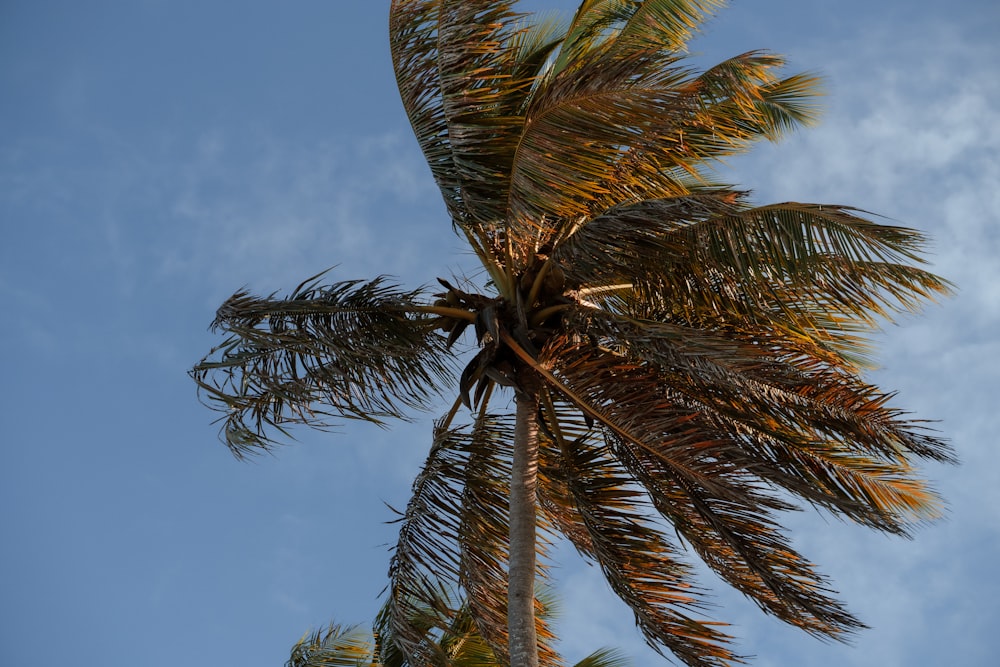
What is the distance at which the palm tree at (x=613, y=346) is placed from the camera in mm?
8414

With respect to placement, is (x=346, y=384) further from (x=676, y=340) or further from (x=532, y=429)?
(x=676, y=340)

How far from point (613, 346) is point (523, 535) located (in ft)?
6.07

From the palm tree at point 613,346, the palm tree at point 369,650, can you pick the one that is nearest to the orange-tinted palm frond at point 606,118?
the palm tree at point 613,346

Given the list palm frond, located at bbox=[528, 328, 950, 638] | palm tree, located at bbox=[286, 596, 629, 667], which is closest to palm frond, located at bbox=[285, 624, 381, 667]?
palm tree, located at bbox=[286, 596, 629, 667]

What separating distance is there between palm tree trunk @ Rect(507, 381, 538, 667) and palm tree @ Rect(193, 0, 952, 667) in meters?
0.02

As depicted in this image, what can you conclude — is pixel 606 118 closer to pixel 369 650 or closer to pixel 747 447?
pixel 747 447

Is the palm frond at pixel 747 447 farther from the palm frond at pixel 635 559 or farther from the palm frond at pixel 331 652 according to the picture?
the palm frond at pixel 331 652

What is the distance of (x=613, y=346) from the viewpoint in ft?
33.0

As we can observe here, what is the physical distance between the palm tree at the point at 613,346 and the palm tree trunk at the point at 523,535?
19 millimetres

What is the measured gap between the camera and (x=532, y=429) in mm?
10227

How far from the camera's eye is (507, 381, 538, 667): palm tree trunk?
923 centimetres

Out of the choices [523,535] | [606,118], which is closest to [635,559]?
[523,535]

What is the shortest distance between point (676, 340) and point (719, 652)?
2.46 m

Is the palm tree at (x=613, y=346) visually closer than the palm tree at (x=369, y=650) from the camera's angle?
Yes
